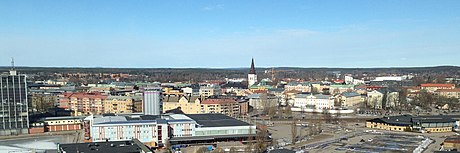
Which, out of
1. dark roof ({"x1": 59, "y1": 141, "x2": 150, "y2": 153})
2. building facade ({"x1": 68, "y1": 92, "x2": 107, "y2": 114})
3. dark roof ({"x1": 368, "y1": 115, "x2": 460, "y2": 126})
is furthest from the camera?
building facade ({"x1": 68, "y1": 92, "x2": 107, "y2": 114})

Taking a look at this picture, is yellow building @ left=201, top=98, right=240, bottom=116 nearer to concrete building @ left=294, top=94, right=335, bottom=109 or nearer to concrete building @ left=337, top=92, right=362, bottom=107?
concrete building @ left=294, top=94, right=335, bottom=109

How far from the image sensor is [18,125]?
2214 centimetres

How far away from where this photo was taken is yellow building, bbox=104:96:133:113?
30.6 m

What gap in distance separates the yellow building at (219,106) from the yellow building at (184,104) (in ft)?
1.63

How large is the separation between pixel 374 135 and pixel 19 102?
19.2 meters

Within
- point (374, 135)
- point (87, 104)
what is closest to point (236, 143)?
point (374, 135)

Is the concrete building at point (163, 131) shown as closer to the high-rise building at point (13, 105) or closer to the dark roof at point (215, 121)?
the dark roof at point (215, 121)

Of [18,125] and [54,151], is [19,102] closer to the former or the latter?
[18,125]

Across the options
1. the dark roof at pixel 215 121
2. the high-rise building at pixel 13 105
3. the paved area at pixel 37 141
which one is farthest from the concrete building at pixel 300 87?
the high-rise building at pixel 13 105

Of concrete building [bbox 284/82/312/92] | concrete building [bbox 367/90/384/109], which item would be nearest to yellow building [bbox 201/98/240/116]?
concrete building [bbox 367/90/384/109]

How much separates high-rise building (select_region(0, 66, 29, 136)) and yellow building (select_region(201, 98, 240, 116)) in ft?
38.3

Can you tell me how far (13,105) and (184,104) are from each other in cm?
1156

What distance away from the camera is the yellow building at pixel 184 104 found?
2955cm

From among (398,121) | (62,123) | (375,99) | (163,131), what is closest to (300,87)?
(375,99)
